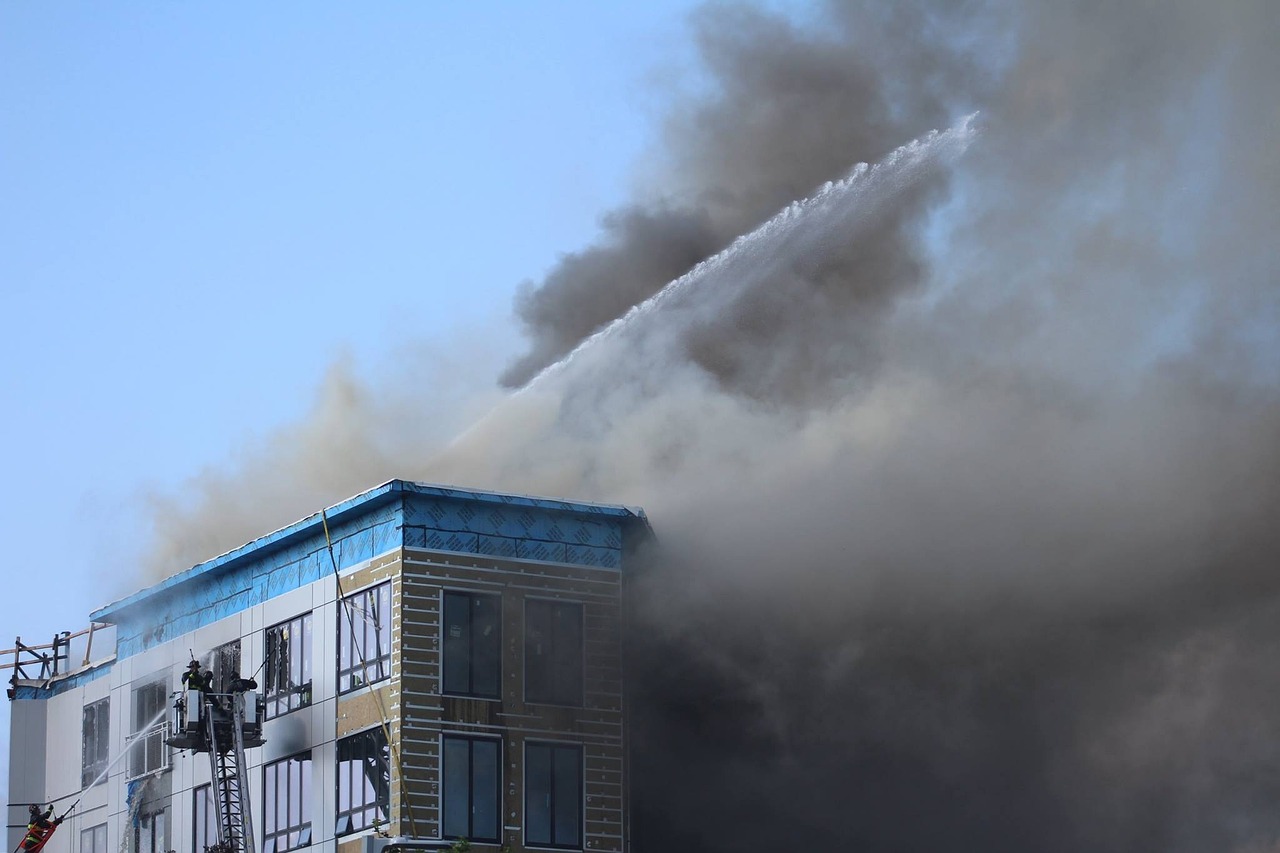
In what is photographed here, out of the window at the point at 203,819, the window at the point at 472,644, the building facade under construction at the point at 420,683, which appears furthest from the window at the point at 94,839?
the window at the point at 472,644

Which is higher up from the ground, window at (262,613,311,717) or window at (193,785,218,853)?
window at (262,613,311,717)

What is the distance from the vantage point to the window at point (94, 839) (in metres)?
67.7

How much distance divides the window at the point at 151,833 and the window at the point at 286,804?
650 centimetres

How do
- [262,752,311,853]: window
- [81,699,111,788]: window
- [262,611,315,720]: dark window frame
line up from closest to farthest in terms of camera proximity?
[262,752,311,853]: window → [262,611,315,720]: dark window frame → [81,699,111,788]: window

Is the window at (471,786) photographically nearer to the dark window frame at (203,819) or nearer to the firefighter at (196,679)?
the firefighter at (196,679)

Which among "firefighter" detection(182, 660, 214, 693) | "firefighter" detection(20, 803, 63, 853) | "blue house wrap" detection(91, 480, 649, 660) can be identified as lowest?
"firefighter" detection(20, 803, 63, 853)

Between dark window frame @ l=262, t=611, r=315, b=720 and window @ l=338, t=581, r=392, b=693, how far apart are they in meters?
1.68

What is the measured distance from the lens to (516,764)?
179 feet

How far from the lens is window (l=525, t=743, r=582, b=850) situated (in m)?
54.6

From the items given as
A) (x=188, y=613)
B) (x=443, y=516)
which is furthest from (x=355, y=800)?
(x=188, y=613)

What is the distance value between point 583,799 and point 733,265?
704 inches

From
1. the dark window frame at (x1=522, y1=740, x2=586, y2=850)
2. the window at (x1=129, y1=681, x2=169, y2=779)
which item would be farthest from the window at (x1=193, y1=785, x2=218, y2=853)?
the dark window frame at (x1=522, y1=740, x2=586, y2=850)

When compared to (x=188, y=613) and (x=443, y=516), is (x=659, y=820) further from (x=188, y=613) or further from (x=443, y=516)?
(x=188, y=613)

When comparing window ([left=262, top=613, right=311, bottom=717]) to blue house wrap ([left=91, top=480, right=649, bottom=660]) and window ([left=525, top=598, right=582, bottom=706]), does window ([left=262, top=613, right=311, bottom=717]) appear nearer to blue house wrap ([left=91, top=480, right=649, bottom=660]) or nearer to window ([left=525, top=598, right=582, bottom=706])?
blue house wrap ([left=91, top=480, right=649, bottom=660])
